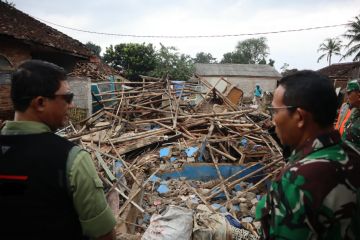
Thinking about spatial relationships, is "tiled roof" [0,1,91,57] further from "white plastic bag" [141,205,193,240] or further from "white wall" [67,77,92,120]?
"white plastic bag" [141,205,193,240]

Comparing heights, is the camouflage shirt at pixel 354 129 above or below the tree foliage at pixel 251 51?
below

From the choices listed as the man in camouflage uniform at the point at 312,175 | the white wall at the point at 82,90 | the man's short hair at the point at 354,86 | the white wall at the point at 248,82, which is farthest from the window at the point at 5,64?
the white wall at the point at 248,82

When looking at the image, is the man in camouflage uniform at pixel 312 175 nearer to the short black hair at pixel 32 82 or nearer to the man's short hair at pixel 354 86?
the short black hair at pixel 32 82

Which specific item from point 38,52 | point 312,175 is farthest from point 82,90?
point 312,175

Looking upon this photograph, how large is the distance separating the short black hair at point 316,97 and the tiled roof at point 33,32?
40.0 feet

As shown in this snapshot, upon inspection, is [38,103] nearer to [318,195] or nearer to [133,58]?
[318,195]

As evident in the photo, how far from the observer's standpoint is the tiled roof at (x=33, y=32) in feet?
39.5

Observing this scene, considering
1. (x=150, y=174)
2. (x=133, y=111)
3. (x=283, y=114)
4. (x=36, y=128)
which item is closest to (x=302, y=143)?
(x=283, y=114)

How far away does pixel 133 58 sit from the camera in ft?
85.5

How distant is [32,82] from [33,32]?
13.8 m

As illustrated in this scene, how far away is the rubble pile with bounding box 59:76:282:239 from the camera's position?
14.2 feet

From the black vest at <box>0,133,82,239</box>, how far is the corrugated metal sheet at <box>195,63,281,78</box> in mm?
34738

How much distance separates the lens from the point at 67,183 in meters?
1.36

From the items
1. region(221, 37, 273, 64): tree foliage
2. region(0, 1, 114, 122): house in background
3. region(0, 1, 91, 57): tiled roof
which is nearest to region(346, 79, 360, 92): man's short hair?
region(0, 1, 114, 122): house in background
